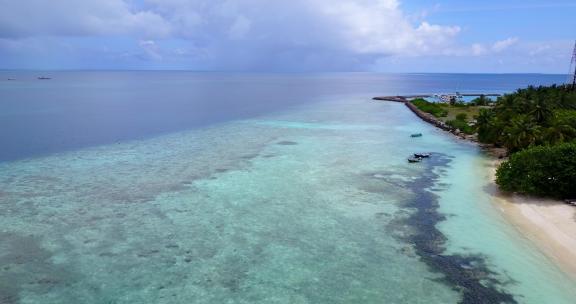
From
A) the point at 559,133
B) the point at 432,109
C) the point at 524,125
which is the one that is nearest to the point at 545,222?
the point at 559,133

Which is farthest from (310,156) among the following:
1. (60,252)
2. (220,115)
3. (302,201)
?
(220,115)

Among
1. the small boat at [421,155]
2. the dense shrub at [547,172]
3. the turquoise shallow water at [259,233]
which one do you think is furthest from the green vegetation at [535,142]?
the small boat at [421,155]

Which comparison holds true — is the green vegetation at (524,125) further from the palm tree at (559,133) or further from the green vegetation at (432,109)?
the green vegetation at (432,109)

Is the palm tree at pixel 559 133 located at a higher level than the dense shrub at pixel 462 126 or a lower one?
higher

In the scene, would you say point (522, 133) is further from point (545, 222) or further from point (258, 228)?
point (258, 228)

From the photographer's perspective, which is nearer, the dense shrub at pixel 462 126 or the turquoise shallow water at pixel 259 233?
the turquoise shallow water at pixel 259 233

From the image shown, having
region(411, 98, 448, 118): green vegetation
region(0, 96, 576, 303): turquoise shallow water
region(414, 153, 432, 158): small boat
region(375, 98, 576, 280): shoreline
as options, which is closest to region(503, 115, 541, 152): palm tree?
region(0, 96, 576, 303): turquoise shallow water

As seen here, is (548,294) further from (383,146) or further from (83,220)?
(383,146)
